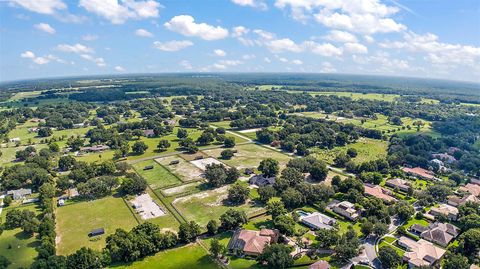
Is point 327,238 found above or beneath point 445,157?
beneath

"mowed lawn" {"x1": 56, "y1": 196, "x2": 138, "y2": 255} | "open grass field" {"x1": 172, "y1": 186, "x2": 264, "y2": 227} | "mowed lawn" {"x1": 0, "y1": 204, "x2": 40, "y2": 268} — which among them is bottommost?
"mowed lawn" {"x1": 0, "y1": 204, "x2": 40, "y2": 268}

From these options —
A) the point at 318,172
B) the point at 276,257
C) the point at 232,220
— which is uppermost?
the point at 318,172

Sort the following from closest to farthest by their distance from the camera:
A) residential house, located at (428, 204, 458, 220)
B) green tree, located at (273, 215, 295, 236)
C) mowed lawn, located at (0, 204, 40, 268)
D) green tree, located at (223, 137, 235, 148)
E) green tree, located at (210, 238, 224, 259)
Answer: green tree, located at (210, 238, 224, 259)
mowed lawn, located at (0, 204, 40, 268)
green tree, located at (273, 215, 295, 236)
residential house, located at (428, 204, 458, 220)
green tree, located at (223, 137, 235, 148)

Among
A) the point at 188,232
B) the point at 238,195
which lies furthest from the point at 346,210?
the point at 188,232

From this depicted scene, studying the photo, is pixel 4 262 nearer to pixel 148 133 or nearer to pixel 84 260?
pixel 84 260

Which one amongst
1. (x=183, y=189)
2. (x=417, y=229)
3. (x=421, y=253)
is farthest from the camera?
(x=183, y=189)

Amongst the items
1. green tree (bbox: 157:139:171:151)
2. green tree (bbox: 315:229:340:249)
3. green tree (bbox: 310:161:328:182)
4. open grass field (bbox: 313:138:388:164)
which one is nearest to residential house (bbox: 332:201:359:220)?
green tree (bbox: 315:229:340:249)

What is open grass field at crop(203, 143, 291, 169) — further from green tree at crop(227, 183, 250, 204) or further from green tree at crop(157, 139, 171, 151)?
A: green tree at crop(227, 183, 250, 204)

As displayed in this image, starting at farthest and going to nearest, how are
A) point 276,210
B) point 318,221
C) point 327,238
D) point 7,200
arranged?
1. point 7,200
2. point 318,221
3. point 276,210
4. point 327,238
